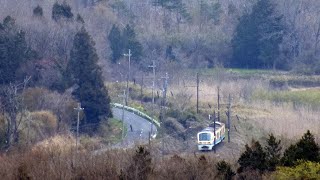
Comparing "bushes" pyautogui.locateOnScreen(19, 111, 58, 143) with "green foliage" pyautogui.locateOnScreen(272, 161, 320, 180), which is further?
"bushes" pyautogui.locateOnScreen(19, 111, 58, 143)

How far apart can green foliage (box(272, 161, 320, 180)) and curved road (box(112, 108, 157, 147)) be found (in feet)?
40.8

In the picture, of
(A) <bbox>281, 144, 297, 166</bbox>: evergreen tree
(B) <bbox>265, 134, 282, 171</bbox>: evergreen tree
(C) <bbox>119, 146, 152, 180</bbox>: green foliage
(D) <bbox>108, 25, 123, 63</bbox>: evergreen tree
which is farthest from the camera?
(D) <bbox>108, 25, 123, 63</bbox>: evergreen tree

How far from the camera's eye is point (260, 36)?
157 feet

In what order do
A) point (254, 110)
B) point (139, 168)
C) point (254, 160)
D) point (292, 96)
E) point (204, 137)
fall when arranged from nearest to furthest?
point (254, 160) < point (139, 168) < point (204, 137) < point (254, 110) < point (292, 96)

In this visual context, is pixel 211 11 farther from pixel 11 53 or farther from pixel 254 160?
pixel 254 160

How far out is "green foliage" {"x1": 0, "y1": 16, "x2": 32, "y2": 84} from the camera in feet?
114

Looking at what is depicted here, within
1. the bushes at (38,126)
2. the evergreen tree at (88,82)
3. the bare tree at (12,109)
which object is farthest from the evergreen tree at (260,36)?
the bushes at (38,126)

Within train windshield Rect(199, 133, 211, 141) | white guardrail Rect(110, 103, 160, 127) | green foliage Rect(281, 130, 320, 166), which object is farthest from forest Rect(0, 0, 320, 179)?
train windshield Rect(199, 133, 211, 141)

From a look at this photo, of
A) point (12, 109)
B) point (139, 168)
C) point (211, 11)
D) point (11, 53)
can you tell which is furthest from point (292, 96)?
point (139, 168)

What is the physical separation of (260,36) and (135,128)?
1573cm

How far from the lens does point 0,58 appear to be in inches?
1358

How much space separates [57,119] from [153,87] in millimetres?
9914

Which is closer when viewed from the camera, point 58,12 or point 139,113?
point 139,113

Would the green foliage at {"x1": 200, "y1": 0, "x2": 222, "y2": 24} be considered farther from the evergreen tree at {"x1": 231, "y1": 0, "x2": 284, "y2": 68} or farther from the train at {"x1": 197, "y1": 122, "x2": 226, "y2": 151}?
the train at {"x1": 197, "y1": 122, "x2": 226, "y2": 151}
